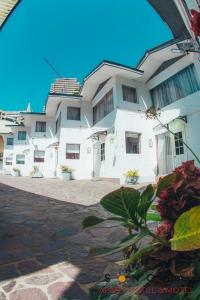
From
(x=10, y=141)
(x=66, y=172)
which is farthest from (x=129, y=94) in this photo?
(x=10, y=141)

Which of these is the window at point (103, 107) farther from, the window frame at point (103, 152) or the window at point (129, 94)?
the window frame at point (103, 152)

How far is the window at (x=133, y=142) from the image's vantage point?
39.0 feet

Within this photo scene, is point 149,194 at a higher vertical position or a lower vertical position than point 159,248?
higher

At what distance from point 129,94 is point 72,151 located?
6.28 metres

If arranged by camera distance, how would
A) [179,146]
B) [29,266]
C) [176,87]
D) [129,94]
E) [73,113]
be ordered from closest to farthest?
[29,266] < [179,146] < [176,87] < [129,94] < [73,113]

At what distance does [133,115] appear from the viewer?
40.2 ft

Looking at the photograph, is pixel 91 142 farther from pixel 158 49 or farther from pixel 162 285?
pixel 162 285

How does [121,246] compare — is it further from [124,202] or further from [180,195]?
[180,195]

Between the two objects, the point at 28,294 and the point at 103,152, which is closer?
the point at 28,294

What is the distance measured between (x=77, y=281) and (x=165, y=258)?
1138 mm

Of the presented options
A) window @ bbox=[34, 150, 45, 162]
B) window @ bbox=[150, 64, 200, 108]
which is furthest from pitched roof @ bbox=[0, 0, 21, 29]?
window @ bbox=[34, 150, 45, 162]

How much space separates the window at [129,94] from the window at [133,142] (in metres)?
2.22

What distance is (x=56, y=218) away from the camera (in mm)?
4094

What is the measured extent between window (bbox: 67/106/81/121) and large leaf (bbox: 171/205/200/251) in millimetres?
16019
